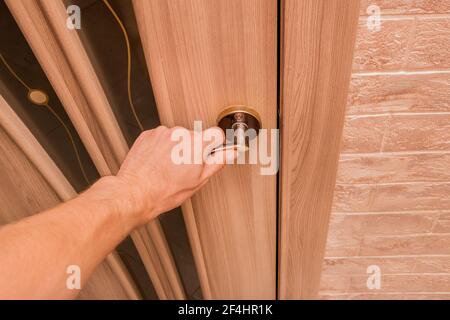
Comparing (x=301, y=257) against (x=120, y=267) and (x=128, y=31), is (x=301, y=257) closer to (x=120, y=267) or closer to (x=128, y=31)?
(x=120, y=267)

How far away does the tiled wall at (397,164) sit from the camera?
1.69 feet

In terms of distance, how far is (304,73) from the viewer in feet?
1.58

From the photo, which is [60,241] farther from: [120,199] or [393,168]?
[393,168]

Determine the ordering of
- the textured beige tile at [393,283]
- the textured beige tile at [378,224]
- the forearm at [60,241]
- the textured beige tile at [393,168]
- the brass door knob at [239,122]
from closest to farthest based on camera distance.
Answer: the forearm at [60,241]
the brass door knob at [239,122]
the textured beige tile at [393,168]
the textured beige tile at [378,224]
the textured beige tile at [393,283]

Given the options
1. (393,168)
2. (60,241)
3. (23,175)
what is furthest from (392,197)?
(23,175)

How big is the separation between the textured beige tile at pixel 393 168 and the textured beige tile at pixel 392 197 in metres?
0.02

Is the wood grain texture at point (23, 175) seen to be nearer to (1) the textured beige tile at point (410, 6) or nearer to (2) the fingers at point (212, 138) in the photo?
(2) the fingers at point (212, 138)

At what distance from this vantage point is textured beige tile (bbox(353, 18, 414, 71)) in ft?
1.65

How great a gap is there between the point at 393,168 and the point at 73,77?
1.82 feet

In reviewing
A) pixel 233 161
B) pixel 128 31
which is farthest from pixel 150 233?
pixel 128 31

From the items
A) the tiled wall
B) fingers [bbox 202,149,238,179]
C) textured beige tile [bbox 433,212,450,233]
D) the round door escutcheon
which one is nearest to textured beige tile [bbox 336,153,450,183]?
the tiled wall

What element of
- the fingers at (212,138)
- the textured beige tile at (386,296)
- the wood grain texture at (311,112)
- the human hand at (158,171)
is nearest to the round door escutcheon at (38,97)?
the human hand at (158,171)

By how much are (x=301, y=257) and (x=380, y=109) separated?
1.18 feet
